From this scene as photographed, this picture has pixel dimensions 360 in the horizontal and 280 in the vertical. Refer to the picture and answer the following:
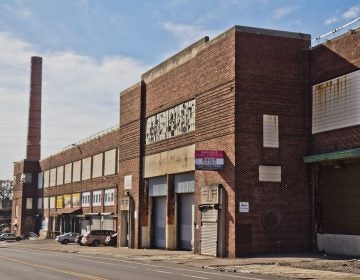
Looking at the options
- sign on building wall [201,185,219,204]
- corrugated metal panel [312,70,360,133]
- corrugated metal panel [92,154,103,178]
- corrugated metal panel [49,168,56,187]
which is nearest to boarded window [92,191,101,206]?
corrugated metal panel [92,154,103,178]

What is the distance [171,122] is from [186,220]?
6644 millimetres

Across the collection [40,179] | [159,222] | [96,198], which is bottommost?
[159,222]

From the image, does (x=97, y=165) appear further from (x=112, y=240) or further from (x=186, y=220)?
(x=186, y=220)

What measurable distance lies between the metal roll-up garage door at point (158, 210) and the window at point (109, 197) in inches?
664

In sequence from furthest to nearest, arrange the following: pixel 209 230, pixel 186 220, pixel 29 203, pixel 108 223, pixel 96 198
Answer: pixel 29 203 < pixel 96 198 < pixel 108 223 < pixel 186 220 < pixel 209 230

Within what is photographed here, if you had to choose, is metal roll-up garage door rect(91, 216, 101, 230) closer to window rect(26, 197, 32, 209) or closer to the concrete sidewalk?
window rect(26, 197, 32, 209)

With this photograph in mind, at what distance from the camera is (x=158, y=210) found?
46.2m

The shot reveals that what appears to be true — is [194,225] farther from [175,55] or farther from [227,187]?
[175,55]

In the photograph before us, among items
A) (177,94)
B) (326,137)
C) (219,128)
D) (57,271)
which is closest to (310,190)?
(326,137)

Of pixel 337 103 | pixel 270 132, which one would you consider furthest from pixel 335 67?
pixel 270 132

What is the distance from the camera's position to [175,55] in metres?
43.0

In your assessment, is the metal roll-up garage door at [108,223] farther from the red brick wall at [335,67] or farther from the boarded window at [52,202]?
the red brick wall at [335,67]

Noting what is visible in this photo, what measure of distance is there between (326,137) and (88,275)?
52.2 ft

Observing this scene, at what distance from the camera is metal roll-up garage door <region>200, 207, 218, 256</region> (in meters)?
34.9
